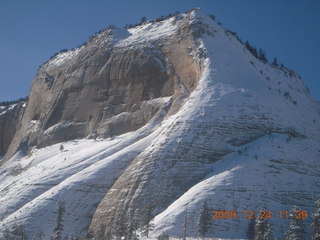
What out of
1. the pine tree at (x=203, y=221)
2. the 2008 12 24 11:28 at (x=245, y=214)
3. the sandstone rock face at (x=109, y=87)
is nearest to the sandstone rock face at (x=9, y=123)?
the sandstone rock face at (x=109, y=87)

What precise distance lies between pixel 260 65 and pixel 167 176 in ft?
113

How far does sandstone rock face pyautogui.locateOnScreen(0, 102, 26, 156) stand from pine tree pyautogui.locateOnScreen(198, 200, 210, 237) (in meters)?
61.0

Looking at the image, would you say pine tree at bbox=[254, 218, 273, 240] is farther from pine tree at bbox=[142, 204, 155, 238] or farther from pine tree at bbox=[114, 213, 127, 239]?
pine tree at bbox=[114, 213, 127, 239]

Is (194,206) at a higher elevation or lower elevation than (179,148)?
lower

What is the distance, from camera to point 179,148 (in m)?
52.2

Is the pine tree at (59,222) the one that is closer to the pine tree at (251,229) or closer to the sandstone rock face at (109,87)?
the pine tree at (251,229)

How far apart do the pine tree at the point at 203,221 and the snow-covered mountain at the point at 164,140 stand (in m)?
0.85

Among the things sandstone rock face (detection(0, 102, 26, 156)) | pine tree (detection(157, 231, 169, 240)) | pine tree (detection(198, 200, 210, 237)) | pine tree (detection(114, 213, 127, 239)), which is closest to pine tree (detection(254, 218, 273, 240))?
pine tree (detection(198, 200, 210, 237))

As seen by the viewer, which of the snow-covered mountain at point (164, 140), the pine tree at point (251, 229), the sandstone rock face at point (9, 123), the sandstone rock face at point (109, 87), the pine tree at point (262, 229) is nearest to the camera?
the pine tree at point (262, 229)

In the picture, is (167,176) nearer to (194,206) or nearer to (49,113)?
(194,206)

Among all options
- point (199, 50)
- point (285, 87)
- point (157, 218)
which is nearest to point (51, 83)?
point (199, 50)

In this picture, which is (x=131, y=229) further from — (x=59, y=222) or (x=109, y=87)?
(x=109, y=87)

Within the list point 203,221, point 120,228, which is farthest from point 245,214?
point 120,228

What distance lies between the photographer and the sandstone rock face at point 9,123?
99.2m
